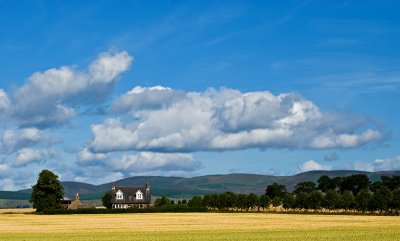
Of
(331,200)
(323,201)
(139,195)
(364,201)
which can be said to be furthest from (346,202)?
(139,195)

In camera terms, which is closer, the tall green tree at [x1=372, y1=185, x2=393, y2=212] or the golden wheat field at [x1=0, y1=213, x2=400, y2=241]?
the golden wheat field at [x1=0, y1=213, x2=400, y2=241]

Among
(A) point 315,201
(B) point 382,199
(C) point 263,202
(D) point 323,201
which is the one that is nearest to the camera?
(B) point 382,199

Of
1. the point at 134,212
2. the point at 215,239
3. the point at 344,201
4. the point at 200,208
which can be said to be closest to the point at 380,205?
the point at 344,201

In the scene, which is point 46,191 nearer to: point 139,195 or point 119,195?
point 119,195

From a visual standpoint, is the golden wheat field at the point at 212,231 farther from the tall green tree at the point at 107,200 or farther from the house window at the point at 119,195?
the house window at the point at 119,195

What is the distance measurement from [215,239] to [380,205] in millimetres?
86375

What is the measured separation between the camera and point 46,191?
15188 centimetres

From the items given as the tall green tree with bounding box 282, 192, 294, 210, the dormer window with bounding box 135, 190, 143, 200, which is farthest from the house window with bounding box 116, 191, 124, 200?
the tall green tree with bounding box 282, 192, 294, 210

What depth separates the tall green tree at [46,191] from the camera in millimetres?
151125

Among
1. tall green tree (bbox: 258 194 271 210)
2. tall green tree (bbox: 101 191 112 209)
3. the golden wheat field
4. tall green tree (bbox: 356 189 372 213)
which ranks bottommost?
the golden wheat field

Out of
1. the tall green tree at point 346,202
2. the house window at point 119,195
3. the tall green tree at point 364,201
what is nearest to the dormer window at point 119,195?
the house window at point 119,195

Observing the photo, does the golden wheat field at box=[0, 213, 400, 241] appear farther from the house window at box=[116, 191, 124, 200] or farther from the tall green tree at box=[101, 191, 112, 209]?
the house window at box=[116, 191, 124, 200]

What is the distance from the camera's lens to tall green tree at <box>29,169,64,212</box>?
151125 mm

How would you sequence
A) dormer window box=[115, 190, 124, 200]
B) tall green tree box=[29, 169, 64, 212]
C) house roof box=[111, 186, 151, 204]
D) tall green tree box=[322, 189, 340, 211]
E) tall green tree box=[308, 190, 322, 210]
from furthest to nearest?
1. dormer window box=[115, 190, 124, 200]
2. house roof box=[111, 186, 151, 204]
3. tall green tree box=[29, 169, 64, 212]
4. tall green tree box=[308, 190, 322, 210]
5. tall green tree box=[322, 189, 340, 211]
